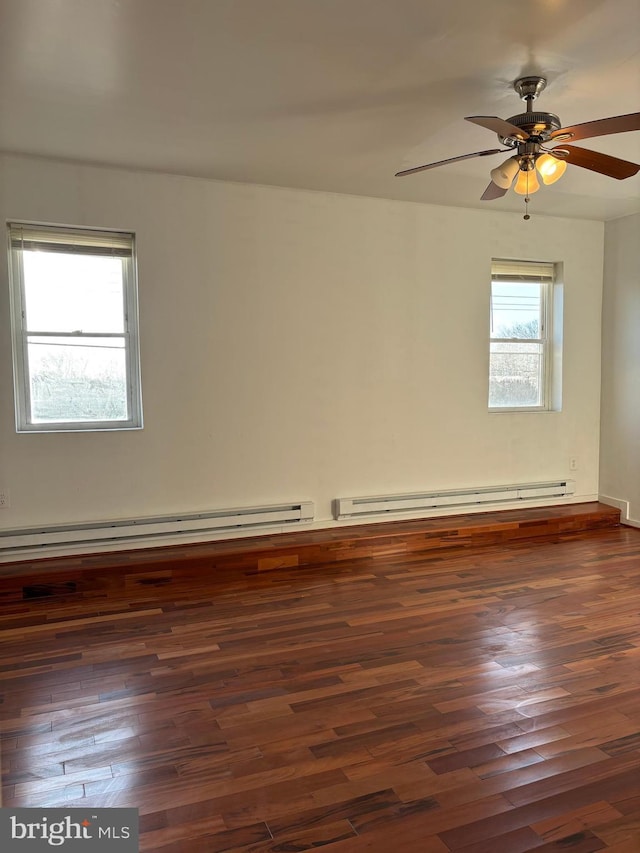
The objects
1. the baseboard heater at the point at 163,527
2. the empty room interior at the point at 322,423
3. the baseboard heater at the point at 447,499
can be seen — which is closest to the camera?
the empty room interior at the point at 322,423

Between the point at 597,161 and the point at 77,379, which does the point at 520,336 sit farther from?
the point at 77,379

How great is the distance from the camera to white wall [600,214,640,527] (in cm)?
537

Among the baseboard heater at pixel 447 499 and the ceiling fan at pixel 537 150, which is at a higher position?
the ceiling fan at pixel 537 150

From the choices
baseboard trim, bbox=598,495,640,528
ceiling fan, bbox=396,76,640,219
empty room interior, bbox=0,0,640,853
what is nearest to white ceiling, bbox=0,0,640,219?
empty room interior, bbox=0,0,640,853

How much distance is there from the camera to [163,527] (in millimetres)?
4340

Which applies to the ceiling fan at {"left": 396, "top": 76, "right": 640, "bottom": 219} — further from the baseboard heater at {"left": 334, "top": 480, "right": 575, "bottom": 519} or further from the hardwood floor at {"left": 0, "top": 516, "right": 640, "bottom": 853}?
the baseboard heater at {"left": 334, "top": 480, "right": 575, "bottom": 519}

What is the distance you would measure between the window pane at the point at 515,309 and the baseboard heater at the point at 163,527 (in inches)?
91.5

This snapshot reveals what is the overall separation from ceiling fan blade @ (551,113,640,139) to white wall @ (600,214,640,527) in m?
3.09

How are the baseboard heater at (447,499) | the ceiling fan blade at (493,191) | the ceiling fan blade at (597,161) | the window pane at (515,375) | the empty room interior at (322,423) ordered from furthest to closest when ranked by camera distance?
the window pane at (515,375) < the baseboard heater at (447,499) < the ceiling fan blade at (493,191) < the ceiling fan blade at (597,161) < the empty room interior at (322,423)

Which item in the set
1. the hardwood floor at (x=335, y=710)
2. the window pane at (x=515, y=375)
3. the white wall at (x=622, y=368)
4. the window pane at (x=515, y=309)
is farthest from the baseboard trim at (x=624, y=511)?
the window pane at (x=515, y=309)

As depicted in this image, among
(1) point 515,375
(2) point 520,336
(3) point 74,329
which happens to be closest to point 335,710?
(3) point 74,329

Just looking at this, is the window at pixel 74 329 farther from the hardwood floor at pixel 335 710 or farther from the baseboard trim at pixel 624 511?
the baseboard trim at pixel 624 511

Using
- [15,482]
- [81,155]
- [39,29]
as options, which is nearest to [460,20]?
[39,29]

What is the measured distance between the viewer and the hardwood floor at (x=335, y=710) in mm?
1909
